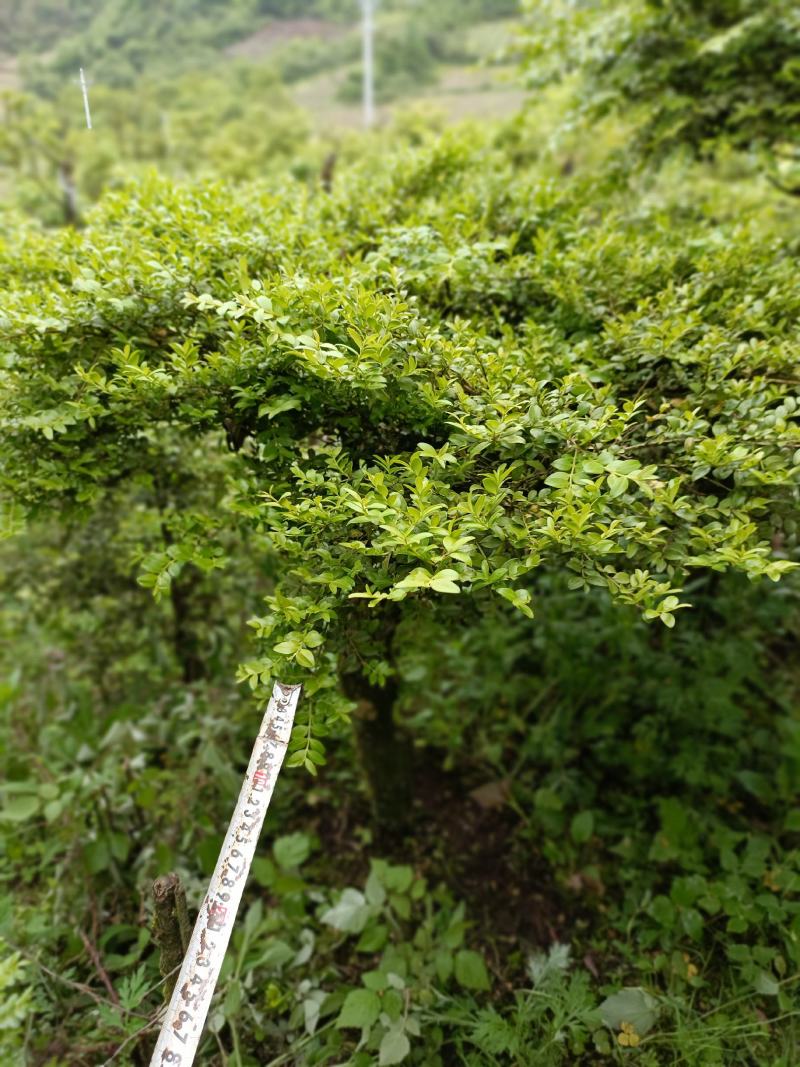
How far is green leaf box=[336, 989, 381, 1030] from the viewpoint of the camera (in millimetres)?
1788

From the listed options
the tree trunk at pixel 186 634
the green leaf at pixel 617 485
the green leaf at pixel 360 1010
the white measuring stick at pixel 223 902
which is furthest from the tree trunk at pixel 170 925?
the tree trunk at pixel 186 634

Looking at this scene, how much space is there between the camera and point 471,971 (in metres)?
2.01

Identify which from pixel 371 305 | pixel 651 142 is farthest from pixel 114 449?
pixel 651 142

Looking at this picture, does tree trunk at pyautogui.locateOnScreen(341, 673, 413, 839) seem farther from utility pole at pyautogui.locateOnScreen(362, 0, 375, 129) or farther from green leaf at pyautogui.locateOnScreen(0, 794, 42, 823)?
utility pole at pyautogui.locateOnScreen(362, 0, 375, 129)

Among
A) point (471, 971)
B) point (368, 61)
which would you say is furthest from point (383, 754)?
point (368, 61)

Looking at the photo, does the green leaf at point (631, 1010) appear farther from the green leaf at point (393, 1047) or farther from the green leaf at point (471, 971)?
the green leaf at point (393, 1047)

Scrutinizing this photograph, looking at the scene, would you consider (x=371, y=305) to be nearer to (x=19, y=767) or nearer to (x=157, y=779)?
(x=157, y=779)

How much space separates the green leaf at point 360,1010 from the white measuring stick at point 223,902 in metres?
0.83

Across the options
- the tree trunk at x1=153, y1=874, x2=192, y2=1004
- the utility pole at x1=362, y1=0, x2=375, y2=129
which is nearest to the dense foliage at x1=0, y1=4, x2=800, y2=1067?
the tree trunk at x1=153, y1=874, x2=192, y2=1004

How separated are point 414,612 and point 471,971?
1320mm

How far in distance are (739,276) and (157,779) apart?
288cm

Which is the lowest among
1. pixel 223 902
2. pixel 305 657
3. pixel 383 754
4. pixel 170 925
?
pixel 383 754

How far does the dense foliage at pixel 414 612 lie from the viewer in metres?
1.31

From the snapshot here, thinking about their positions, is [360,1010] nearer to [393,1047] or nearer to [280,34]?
[393,1047]
